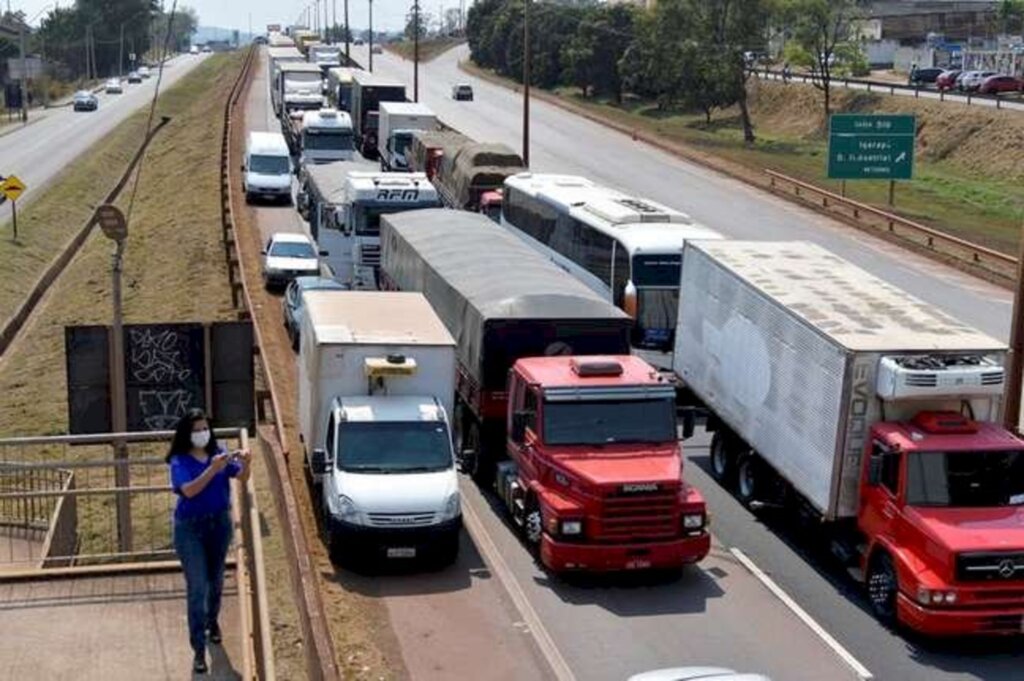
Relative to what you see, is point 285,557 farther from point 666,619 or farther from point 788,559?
point 788,559

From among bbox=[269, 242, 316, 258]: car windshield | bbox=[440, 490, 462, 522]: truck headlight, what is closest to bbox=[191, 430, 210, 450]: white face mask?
bbox=[440, 490, 462, 522]: truck headlight

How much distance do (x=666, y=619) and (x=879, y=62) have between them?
120 m

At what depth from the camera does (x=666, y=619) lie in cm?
1602

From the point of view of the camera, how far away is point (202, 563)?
1030cm

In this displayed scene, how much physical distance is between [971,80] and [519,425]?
79295 millimetres

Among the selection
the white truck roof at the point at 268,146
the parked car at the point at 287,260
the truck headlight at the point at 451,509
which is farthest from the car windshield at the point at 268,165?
the truck headlight at the point at 451,509

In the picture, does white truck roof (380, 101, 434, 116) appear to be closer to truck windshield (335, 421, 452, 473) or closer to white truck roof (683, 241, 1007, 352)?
white truck roof (683, 241, 1007, 352)

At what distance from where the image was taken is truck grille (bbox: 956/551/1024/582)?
1471 cm

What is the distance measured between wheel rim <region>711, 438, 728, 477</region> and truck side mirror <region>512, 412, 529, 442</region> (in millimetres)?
4216

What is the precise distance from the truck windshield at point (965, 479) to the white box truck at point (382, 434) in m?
5.35

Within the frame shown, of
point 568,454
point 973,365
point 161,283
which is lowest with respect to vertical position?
point 161,283

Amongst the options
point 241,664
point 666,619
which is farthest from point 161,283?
point 241,664

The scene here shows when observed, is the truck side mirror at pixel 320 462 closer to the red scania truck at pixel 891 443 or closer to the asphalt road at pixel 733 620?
the asphalt road at pixel 733 620

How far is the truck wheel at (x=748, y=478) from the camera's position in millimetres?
19688
